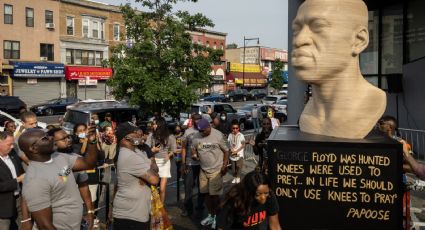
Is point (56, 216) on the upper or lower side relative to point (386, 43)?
lower

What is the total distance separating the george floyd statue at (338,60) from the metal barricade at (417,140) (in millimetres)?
5970

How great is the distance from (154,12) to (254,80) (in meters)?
46.9

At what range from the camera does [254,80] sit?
2411 inches

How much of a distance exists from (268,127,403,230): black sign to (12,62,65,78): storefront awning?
112 feet

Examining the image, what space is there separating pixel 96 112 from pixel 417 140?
10.5 metres

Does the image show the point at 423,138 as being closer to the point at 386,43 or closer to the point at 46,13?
the point at 386,43

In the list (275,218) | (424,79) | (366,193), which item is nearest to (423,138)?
(424,79)

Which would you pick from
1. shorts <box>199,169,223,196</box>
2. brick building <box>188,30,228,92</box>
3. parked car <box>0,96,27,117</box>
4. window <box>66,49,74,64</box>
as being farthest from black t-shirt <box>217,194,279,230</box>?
brick building <box>188,30,228,92</box>

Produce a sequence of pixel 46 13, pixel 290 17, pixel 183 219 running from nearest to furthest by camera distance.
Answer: pixel 183 219
pixel 290 17
pixel 46 13

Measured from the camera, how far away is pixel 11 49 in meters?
35.0

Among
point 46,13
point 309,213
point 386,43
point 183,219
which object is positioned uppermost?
point 46,13

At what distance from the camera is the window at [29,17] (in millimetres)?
35938

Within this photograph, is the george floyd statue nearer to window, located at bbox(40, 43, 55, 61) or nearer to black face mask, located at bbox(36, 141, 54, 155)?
black face mask, located at bbox(36, 141, 54, 155)

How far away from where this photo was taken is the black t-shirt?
12.9 feet
